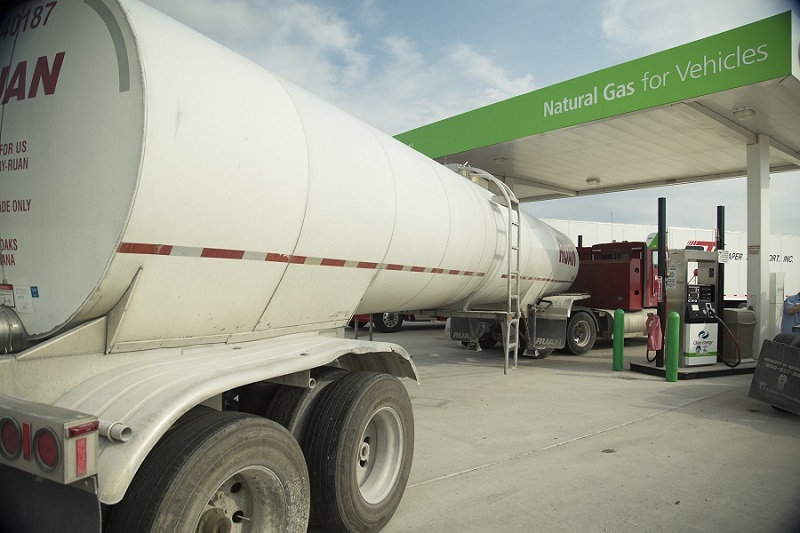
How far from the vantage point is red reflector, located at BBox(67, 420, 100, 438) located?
1876 millimetres

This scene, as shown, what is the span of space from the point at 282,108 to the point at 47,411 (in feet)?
7.06

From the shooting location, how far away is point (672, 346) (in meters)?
8.91

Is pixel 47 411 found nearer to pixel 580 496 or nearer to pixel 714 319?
pixel 580 496

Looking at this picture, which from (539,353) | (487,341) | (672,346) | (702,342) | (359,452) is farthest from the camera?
(487,341)

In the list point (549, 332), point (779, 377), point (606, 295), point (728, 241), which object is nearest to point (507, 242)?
point (549, 332)

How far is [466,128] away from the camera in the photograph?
501 inches

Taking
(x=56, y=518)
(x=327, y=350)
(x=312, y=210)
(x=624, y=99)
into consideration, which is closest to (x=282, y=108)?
(x=312, y=210)

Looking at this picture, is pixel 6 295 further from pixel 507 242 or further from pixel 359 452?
pixel 507 242

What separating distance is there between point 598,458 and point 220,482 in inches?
158

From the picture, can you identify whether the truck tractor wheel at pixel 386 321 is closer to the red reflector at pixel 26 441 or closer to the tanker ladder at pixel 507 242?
the tanker ladder at pixel 507 242

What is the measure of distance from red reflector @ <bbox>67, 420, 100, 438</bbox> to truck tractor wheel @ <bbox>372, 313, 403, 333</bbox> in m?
14.1

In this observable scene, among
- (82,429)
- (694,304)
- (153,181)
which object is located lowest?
(82,429)

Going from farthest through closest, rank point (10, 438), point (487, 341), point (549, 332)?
point (487, 341), point (549, 332), point (10, 438)

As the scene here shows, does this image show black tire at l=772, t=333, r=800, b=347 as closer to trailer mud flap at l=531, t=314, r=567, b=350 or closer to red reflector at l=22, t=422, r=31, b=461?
trailer mud flap at l=531, t=314, r=567, b=350
